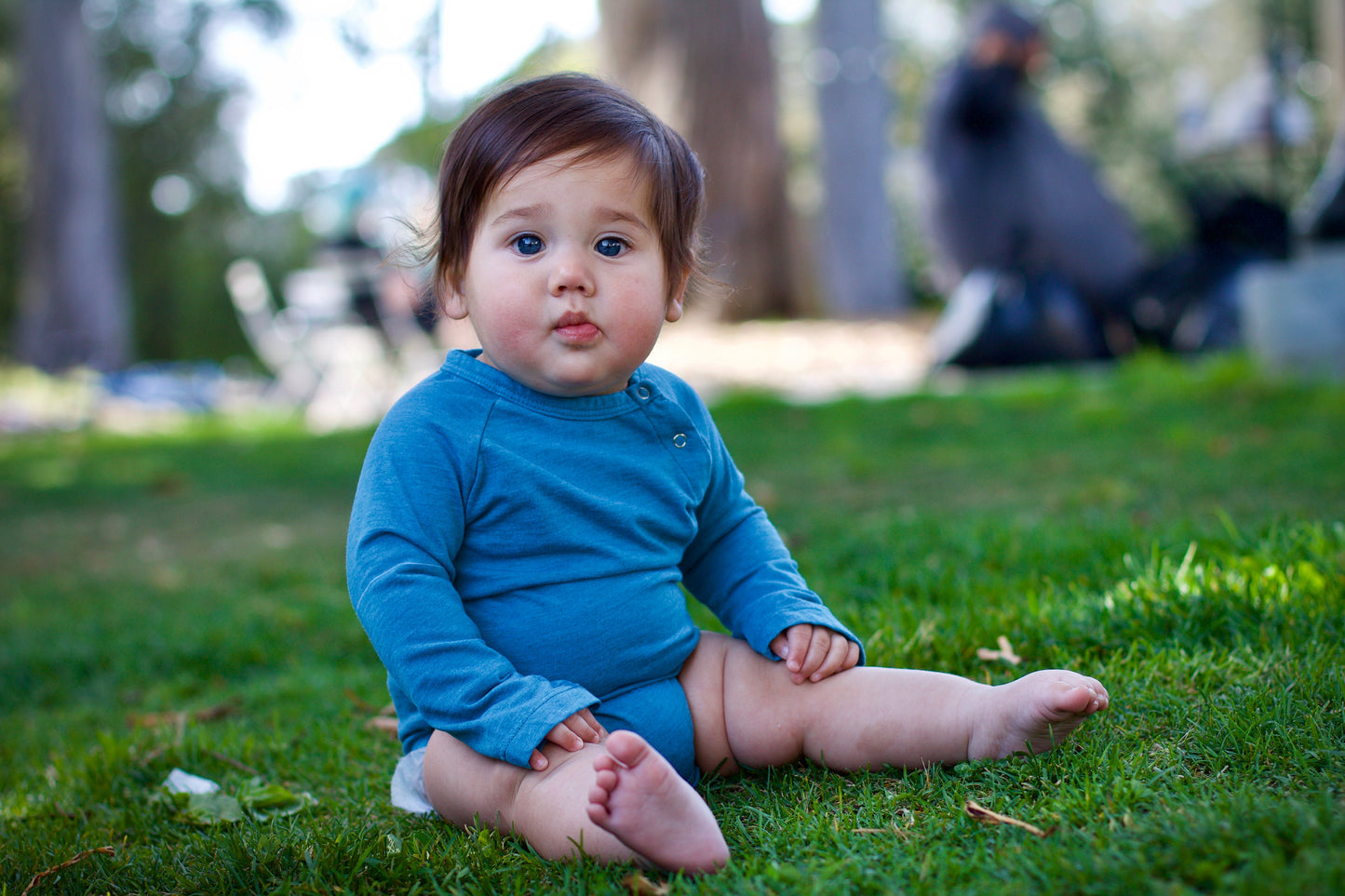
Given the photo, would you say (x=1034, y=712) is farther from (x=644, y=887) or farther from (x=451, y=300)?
(x=451, y=300)

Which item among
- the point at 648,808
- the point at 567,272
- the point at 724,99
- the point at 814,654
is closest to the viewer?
the point at 648,808

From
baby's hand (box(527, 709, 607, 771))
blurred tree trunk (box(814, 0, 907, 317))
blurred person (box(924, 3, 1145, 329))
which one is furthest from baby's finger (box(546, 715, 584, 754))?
blurred tree trunk (box(814, 0, 907, 317))

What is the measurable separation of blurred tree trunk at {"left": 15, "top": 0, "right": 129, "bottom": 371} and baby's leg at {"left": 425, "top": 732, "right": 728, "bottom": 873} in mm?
14552

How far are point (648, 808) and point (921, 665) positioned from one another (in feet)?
3.03

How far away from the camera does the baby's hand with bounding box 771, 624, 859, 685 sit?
183 centimetres

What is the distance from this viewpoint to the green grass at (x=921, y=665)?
145cm

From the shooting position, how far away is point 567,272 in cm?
170

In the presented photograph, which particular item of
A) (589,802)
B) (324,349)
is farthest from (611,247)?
(324,349)

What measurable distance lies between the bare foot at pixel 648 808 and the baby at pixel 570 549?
4.9 inches

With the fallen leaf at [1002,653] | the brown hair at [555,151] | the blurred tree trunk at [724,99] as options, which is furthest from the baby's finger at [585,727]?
the blurred tree trunk at [724,99]

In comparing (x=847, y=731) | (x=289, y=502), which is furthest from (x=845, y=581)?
(x=289, y=502)

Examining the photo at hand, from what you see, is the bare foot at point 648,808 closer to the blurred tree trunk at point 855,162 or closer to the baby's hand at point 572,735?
the baby's hand at point 572,735

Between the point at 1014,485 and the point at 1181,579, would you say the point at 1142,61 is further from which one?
the point at 1181,579

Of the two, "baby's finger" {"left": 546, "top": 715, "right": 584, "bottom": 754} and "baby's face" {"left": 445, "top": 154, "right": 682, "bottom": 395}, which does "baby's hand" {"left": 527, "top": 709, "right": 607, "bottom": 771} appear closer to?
"baby's finger" {"left": 546, "top": 715, "right": 584, "bottom": 754}
